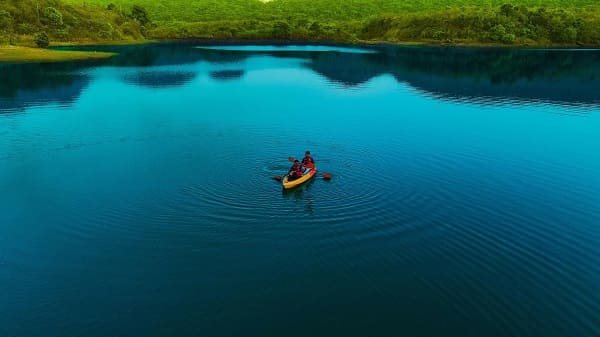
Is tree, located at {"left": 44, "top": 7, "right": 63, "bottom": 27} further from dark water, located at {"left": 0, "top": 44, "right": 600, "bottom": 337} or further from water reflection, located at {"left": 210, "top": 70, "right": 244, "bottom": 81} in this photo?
dark water, located at {"left": 0, "top": 44, "right": 600, "bottom": 337}

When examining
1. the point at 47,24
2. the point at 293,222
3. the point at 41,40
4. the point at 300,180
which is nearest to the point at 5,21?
the point at 47,24

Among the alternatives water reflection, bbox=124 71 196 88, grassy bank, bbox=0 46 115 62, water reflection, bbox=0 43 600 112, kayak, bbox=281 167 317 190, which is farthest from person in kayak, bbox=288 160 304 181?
grassy bank, bbox=0 46 115 62

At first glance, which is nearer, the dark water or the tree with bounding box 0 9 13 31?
the dark water

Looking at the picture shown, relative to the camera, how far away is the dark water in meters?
21.7

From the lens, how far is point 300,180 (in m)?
36.8

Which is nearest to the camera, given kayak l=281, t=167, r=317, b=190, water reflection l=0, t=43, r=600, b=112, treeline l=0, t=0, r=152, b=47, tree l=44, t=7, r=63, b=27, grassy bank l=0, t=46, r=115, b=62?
kayak l=281, t=167, r=317, b=190

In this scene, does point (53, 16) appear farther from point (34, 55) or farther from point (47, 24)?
point (34, 55)

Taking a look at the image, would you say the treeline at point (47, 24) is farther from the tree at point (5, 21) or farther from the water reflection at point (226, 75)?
the water reflection at point (226, 75)

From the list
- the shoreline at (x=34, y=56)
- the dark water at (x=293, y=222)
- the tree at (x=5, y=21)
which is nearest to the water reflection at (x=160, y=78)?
the dark water at (x=293, y=222)

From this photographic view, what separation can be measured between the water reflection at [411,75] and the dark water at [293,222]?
12.6 metres

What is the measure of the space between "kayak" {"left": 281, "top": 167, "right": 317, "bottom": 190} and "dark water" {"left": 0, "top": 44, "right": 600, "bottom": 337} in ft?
2.37

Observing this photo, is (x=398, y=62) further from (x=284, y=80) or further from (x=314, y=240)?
(x=314, y=240)

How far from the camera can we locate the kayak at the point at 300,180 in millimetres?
35912

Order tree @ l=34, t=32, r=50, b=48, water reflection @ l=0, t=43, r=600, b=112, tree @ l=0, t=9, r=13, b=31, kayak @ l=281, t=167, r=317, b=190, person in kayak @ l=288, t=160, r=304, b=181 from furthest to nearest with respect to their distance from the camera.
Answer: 1. tree @ l=0, t=9, r=13, b=31
2. tree @ l=34, t=32, r=50, b=48
3. water reflection @ l=0, t=43, r=600, b=112
4. person in kayak @ l=288, t=160, r=304, b=181
5. kayak @ l=281, t=167, r=317, b=190
